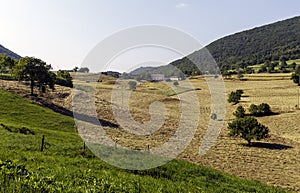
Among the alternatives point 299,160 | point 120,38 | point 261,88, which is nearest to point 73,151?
point 120,38

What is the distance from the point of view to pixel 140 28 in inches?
700

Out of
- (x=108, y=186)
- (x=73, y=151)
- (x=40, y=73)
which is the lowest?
(x=73, y=151)

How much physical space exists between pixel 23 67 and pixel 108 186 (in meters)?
55.9

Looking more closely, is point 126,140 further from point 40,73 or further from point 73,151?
point 40,73

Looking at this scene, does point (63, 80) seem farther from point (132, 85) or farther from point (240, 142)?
point (240, 142)

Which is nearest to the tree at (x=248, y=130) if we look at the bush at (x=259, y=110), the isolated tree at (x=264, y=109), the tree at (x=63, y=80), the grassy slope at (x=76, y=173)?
the grassy slope at (x=76, y=173)

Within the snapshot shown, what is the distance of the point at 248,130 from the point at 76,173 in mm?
44690

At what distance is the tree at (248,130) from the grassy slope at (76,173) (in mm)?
27066

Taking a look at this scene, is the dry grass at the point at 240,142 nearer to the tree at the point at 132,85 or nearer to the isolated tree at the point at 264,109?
the isolated tree at the point at 264,109

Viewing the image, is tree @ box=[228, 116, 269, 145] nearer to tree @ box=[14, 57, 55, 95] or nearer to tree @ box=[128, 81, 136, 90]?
tree @ box=[14, 57, 55, 95]

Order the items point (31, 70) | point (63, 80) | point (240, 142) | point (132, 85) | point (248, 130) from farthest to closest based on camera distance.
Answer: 1. point (132, 85)
2. point (63, 80)
3. point (31, 70)
4. point (240, 142)
5. point (248, 130)

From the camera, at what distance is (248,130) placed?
2148 inches

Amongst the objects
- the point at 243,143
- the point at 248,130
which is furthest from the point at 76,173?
the point at 248,130

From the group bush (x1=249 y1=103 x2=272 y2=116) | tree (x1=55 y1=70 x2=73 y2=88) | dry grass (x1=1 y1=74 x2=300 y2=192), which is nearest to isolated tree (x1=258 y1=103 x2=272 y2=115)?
bush (x1=249 y1=103 x2=272 y2=116)
